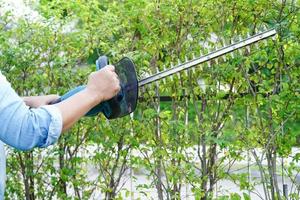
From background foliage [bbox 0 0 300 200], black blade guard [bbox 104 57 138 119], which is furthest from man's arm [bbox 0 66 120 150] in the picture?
background foliage [bbox 0 0 300 200]

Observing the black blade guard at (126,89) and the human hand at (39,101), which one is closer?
the black blade guard at (126,89)

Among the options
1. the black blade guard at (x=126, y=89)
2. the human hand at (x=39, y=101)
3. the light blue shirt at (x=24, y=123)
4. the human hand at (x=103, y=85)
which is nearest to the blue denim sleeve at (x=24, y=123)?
the light blue shirt at (x=24, y=123)

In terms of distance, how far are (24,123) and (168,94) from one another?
2.09 meters

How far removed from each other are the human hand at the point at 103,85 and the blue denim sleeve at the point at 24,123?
168 mm

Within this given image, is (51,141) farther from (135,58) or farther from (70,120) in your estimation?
(135,58)

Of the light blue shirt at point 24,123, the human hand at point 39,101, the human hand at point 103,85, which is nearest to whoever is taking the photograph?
the light blue shirt at point 24,123

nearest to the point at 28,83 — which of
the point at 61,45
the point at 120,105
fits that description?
the point at 61,45

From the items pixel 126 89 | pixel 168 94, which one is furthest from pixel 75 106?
pixel 168 94

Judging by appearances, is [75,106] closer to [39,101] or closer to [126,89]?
[126,89]

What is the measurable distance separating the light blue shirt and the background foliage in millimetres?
1728

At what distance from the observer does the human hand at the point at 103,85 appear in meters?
1.71

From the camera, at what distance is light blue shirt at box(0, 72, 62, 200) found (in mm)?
1516

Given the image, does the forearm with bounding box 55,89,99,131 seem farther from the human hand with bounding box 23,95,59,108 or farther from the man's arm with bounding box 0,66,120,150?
the human hand with bounding box 23,95,59,108

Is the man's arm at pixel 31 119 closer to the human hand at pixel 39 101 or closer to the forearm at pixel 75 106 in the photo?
the forearm at pixel 75 106
